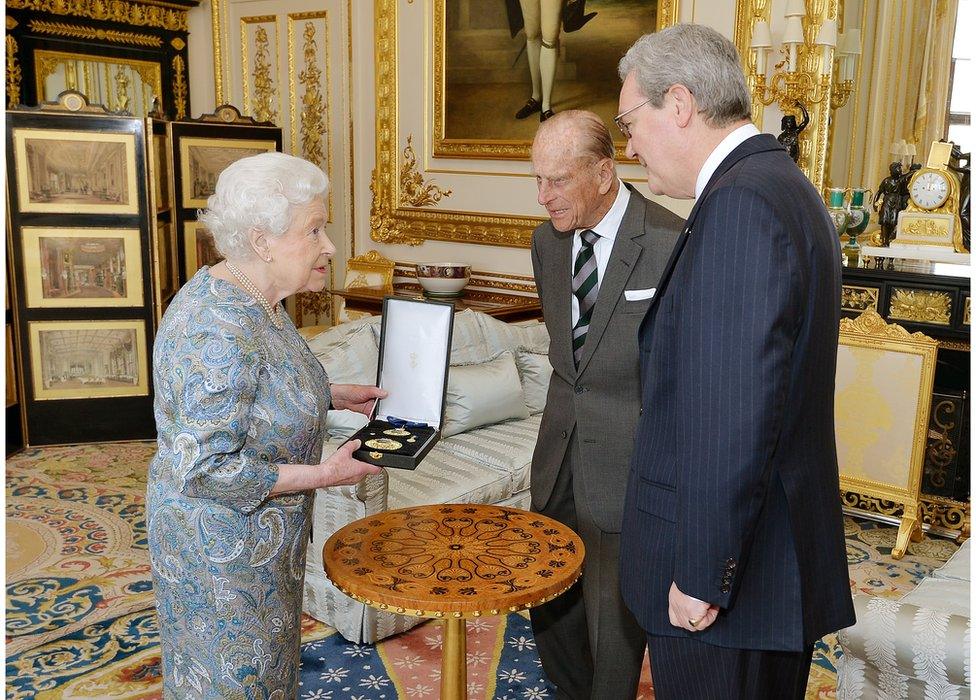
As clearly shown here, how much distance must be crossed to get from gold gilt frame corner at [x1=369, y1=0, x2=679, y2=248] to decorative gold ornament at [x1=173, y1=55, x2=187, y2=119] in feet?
7.53

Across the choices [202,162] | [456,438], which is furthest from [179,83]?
[456,438]

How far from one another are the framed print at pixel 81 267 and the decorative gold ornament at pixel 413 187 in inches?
81.9

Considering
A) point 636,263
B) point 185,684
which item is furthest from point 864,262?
point 185,684

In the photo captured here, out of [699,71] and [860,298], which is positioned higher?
[699,71]

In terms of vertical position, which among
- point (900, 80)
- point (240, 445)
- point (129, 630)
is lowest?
point (129, 630)

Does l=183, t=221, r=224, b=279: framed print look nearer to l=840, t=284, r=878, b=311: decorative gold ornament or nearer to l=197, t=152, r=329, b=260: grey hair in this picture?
l=840, t=284, r=878, b=311: decorative gold ornament

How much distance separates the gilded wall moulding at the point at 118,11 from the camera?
7.08 meters

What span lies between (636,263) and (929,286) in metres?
2.60

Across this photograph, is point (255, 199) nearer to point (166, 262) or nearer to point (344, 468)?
point (344, 468)

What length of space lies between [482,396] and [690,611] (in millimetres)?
2658

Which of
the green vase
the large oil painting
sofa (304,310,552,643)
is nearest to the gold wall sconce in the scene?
the green vase

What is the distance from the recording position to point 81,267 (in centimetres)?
555

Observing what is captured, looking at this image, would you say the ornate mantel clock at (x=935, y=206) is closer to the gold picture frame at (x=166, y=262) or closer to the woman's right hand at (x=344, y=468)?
the woman's right hand at (x=344, y=468)

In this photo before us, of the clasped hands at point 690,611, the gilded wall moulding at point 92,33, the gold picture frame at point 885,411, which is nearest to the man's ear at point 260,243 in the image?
the clasped hands at point 690,611
